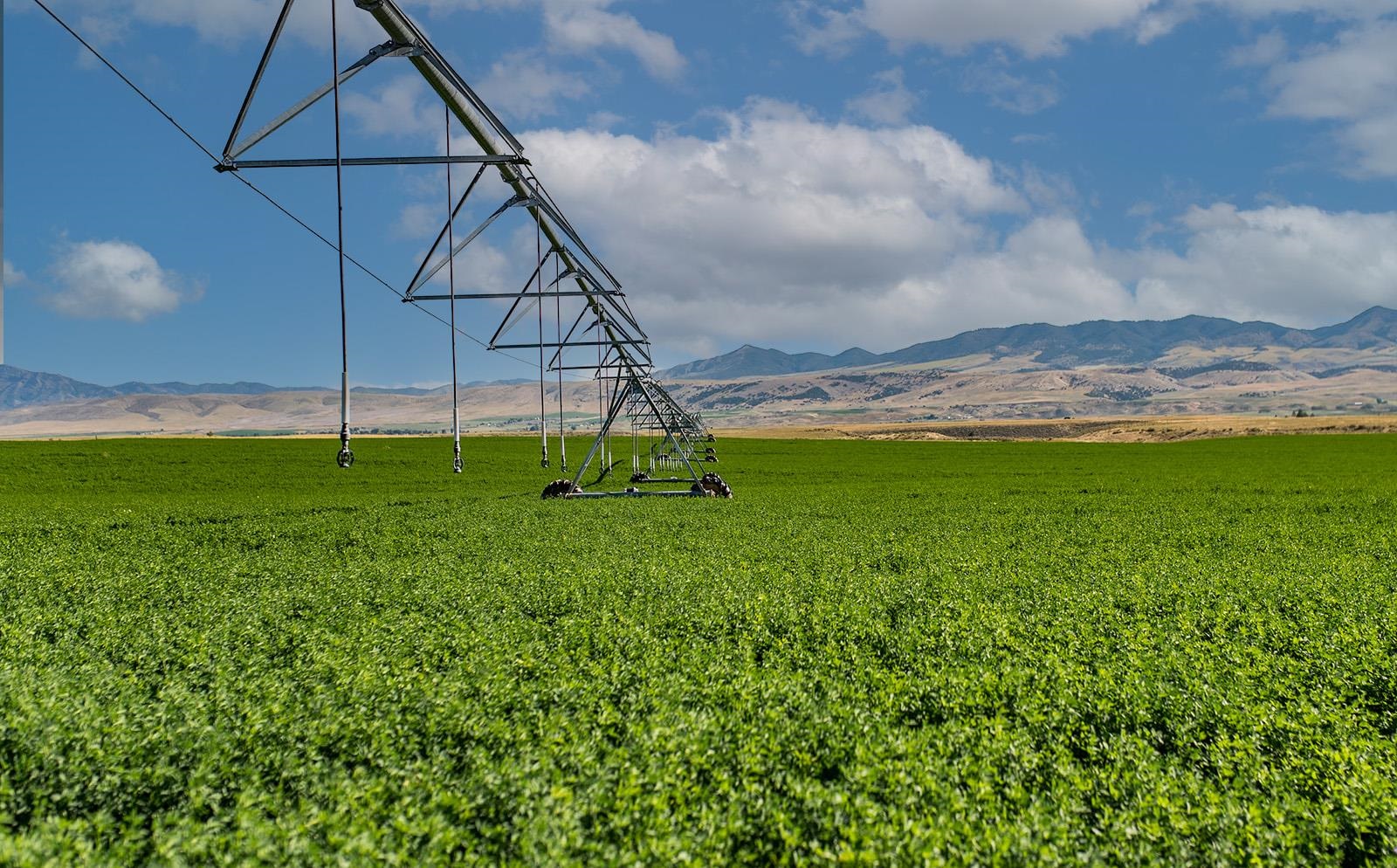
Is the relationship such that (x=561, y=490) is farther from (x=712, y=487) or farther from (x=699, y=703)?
(x=699, y=703)

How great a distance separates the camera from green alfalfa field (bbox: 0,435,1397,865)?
17.1 ft

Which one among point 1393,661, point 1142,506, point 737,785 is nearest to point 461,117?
point 737,785

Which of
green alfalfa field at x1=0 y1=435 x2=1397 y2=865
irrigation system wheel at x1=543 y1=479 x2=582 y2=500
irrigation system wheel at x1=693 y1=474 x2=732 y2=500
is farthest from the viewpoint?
irrigation system wheel at x1=693 y1=474 x2=732 y2=500

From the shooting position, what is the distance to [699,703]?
7457 millimetres

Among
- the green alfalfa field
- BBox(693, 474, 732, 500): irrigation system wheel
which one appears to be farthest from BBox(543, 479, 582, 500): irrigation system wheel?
the green alfalfa field

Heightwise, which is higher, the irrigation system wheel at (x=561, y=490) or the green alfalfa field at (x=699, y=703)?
the irrigation system wheel at (x=561, y=490)

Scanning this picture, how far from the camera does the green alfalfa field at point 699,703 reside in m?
5.22

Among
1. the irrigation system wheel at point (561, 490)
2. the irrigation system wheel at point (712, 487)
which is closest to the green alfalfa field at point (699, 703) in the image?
the irrigation system wheel at point (561, 490)

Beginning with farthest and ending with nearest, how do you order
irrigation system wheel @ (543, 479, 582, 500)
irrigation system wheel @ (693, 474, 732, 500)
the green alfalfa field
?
irrigation system wheel @ (693, 474, 732, 500) → irrigation system wheel @ (543, 479, 582, 500) → the green alfalfa field

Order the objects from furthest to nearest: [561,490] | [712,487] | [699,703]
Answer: [712,487]
[561,490]
[699,703]

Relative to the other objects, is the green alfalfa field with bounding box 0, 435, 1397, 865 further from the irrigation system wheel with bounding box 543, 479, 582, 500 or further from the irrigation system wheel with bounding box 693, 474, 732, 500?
the irrigation system wheel with bounding box 693, 474, 732, 500

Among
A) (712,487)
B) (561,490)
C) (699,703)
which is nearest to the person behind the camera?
(699,703)

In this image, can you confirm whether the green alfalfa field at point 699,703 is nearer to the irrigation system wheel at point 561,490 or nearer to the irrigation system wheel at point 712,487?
the irrigation system wheel at point 561,490

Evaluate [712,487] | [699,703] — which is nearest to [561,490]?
[712,487]
